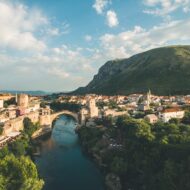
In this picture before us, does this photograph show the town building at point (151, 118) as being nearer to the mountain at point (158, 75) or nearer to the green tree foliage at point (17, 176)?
the green tree foliage at point (17, 176)

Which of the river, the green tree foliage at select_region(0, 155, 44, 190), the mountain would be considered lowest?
the river

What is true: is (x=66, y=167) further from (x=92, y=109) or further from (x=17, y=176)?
(x=92, y=109)

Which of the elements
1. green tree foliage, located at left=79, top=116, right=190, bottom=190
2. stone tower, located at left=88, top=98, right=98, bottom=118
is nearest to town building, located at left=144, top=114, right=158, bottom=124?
green tree foliage, located at left=79, top=116, right=190, bottom=190

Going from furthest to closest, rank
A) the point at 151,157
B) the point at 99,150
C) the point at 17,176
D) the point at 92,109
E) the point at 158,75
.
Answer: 1. the point at 158,75
2. the point at 92,109
3. the point at 99,150
4. the point at 151,157
5. the point at 17,176

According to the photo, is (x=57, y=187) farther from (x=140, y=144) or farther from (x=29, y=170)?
(x=140, y=144)

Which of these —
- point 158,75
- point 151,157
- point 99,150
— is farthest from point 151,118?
point 158,75

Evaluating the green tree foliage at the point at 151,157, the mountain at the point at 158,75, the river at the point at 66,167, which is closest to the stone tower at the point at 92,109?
the river at the point at 66,167

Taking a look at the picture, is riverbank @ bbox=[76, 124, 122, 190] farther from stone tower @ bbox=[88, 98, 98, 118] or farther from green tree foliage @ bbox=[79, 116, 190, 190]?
stone tower @ bbox=[88, 98, 98, 118]
